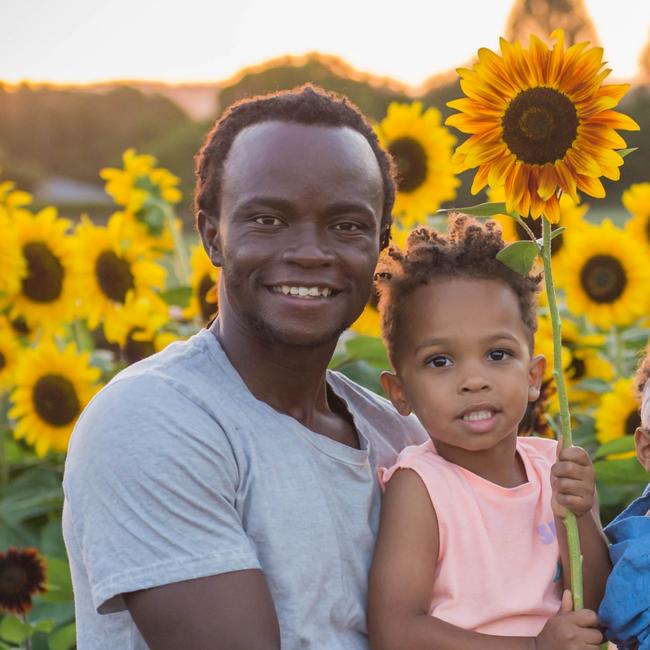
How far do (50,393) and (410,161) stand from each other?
1878 mm

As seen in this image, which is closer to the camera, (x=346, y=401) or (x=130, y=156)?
(x=346, y=401)

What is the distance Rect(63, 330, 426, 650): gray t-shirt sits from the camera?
2.15m

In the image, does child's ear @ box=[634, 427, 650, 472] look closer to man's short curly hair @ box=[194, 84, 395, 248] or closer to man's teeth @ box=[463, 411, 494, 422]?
man's teeth @ box=[463, 411, 494, 422]

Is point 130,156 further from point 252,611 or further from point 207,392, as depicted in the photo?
point 252,611

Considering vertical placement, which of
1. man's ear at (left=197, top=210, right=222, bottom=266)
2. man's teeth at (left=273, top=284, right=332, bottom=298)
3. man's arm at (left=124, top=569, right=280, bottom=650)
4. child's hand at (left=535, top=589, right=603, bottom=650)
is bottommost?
child's hand at (left=535, top=589, right=603, bottom=650)

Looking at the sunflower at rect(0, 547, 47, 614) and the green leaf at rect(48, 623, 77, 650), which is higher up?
the sunflower at rect(0, 547, 47, 614)

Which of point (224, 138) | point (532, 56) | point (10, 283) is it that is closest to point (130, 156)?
point (10, 283)

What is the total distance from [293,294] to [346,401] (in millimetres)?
483

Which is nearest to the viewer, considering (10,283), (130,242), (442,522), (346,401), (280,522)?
(280,522)

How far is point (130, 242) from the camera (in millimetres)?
5016

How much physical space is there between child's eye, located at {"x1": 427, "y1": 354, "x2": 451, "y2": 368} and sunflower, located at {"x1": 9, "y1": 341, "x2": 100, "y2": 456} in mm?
2112

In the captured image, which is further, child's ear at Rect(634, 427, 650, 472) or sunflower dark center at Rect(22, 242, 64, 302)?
sunflower dark center at Rect(22, 242, 64, 302)

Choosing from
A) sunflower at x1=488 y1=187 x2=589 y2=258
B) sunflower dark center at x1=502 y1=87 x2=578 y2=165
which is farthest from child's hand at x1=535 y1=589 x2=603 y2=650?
sunflower at x1=488 y1=187 x2=589 y2=258

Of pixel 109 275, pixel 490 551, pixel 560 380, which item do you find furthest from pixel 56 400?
pixel 560 380
